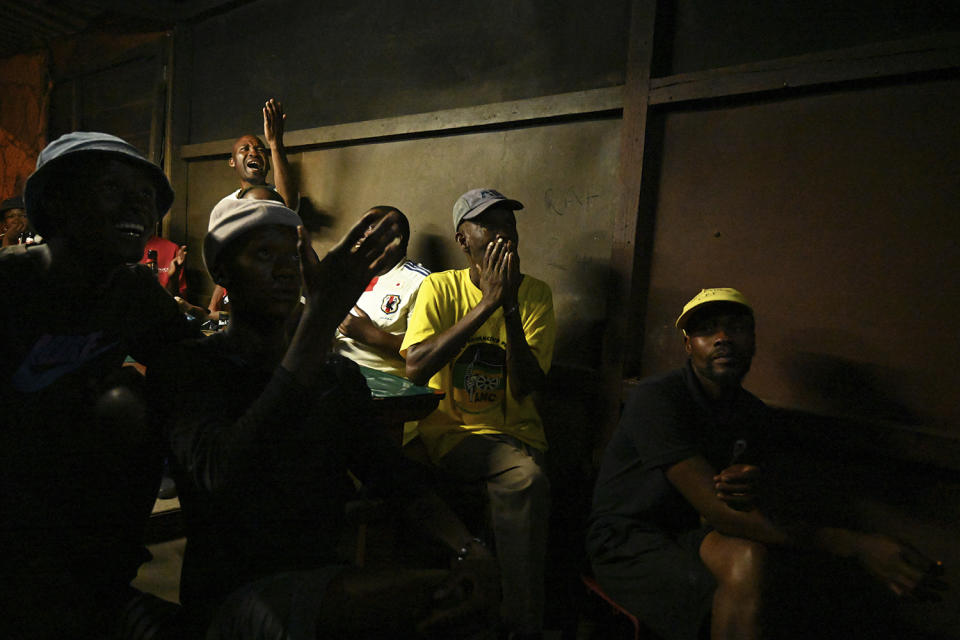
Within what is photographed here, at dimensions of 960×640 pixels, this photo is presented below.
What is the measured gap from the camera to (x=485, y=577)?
1.48 m

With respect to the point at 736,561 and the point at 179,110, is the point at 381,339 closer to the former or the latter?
the point at 736,561

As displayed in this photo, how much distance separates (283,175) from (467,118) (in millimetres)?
1938

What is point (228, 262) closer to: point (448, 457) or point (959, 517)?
point (448, 457)

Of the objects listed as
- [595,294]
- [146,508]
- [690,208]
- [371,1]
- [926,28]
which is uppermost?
[371,1]

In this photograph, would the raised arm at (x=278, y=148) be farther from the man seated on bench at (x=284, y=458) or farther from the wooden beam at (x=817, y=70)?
the man seated on bench at (x=284, y=458)

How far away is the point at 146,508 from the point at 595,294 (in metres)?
2.55

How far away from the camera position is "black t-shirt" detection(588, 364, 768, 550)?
212cm

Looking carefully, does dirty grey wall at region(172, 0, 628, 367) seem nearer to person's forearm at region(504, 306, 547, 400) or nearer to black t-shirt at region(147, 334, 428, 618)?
person's forearm at region(504, 306, 547, 400)

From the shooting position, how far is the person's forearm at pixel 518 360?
291 centimetres

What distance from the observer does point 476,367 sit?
3035 millimetres

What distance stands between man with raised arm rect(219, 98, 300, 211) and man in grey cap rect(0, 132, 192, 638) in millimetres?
3302

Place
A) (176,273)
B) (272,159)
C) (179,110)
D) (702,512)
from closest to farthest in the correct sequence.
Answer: (702,512) → (272,159) → (176,273) → (179,110)

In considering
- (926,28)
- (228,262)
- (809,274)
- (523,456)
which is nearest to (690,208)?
(809,274)

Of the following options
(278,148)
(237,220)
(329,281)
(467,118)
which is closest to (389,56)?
(467,118)
